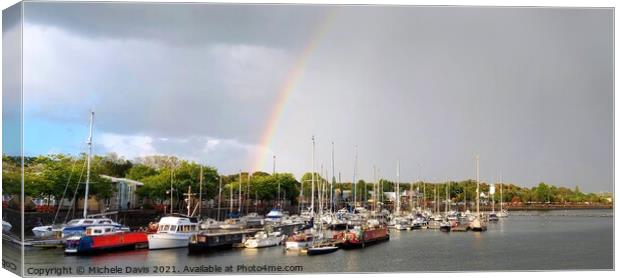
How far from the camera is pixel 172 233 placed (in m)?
33.6

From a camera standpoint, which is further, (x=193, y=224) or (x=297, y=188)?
(x=297, y=188)

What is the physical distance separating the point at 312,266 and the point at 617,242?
11118 mm

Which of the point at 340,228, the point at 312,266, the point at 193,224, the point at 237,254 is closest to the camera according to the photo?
the point at 312,266

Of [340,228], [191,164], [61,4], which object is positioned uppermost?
[61,4]

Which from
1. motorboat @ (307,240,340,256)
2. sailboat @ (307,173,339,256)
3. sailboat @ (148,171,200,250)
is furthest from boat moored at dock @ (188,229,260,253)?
motorboat @ (307,240,340,256)

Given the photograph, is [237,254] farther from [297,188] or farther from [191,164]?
[297,188]

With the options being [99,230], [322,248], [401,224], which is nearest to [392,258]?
[322,248]

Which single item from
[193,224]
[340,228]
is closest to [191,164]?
[340,228]

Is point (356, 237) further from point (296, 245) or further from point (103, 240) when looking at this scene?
point (103, 240)

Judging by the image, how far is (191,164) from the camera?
5347 centimetres

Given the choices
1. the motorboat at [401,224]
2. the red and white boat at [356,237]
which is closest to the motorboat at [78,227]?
the red and white boat at [356,237]

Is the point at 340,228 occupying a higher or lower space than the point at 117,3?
lower

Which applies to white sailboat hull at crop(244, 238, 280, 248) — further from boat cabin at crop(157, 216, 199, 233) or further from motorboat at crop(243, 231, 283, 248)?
boat cabin at crop(157, 216, 199, 233)

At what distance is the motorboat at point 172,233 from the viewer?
108ft
